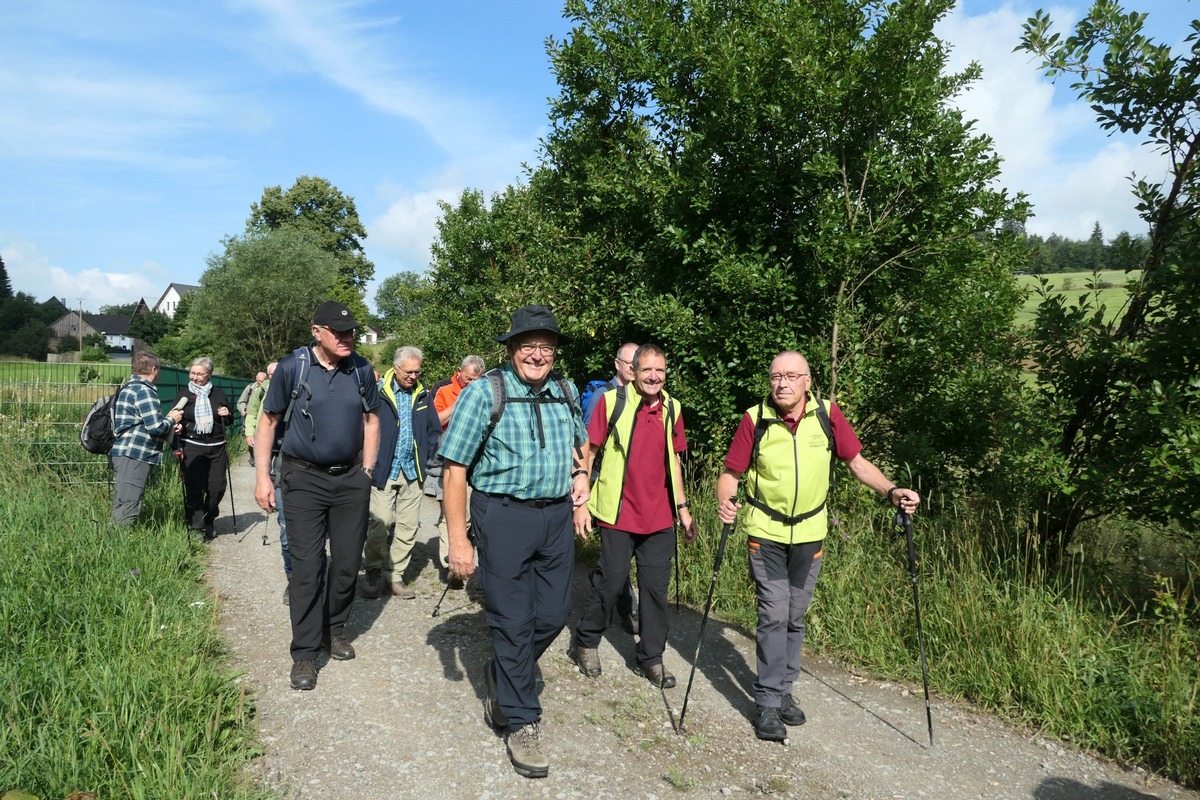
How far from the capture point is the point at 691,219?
28.6 ft

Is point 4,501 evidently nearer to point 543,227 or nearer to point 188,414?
point 188,414

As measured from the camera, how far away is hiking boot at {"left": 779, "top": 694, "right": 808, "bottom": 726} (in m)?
4.41

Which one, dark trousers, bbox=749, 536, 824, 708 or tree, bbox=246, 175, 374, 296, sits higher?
tree, bbox=246, 175, 374, 296

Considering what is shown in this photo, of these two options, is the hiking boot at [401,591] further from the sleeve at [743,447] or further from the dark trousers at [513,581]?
the sleeve at [743,447]

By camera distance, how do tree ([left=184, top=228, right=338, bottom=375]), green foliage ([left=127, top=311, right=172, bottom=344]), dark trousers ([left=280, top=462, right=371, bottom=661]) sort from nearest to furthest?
dark trousers ([left=280, top=462, right=371, bottom=661])
tree ([left=184, top=228, right=338, bottom=375])
green foliage ([left=127, top=311, right=172, bottom=344])

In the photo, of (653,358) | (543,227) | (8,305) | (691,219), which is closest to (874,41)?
(691,219)

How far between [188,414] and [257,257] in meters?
41.7

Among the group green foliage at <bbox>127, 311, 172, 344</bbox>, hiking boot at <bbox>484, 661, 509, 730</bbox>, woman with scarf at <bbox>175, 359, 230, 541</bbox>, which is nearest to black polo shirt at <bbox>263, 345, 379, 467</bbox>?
hiking boot at <bbox>484, 661, 509, 730</bbox>

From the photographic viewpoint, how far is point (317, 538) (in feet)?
16.1

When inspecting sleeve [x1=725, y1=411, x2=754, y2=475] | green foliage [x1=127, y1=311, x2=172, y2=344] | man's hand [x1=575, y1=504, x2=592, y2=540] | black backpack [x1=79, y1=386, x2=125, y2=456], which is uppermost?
green foliage [x1=127, y1=311, x2=172, y2=344]

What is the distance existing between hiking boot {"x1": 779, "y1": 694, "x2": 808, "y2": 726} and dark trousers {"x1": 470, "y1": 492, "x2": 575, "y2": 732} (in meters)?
1.41

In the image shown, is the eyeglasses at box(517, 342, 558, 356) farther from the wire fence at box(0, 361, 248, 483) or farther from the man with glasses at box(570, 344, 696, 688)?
the wire fence at box(0, 361, 248, 483)

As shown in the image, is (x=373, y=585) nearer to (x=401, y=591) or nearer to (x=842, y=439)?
(x=401, y=591)

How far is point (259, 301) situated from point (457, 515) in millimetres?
46370
